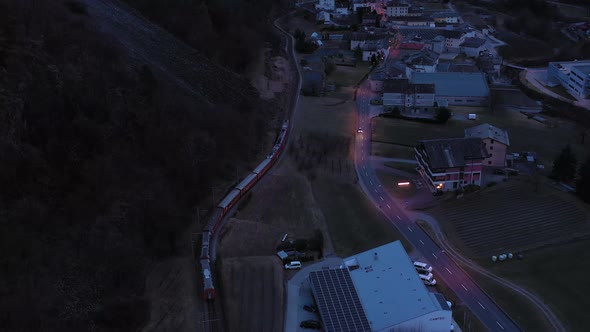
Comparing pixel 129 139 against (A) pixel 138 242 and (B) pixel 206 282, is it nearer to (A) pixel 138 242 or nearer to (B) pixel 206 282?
(A) pixel 138 242

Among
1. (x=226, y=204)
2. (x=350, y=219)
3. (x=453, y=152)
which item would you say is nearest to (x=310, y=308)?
(x=350, y=219)

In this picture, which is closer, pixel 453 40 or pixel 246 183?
pixel 246 183

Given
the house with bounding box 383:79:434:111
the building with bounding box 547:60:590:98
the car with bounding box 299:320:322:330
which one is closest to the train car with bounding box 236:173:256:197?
the car with bounding box 299:320:322:330

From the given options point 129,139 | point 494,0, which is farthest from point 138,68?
point 494,0

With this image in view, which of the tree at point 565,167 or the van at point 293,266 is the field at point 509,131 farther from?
the van at point 293,266

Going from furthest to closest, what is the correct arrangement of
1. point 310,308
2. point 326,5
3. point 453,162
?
point 326,5 → point 453,162 → point 310,308

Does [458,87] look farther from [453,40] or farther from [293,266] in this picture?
[293,266]

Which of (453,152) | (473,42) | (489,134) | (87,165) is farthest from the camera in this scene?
(473,42)
